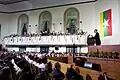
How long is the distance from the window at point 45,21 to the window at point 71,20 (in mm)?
1852

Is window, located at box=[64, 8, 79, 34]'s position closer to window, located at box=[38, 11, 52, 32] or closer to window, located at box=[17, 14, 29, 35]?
window, located at box=[38, 11, 52, 32]

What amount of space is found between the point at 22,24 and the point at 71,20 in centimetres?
635

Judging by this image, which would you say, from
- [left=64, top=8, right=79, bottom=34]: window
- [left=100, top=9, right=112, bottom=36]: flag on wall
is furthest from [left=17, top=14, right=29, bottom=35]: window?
[left=100, top=9, right=112, bottom=36]: flag on wall

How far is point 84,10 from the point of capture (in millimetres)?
20297

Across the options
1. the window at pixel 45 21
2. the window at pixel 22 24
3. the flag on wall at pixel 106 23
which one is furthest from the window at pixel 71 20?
the window at pixel 22 24

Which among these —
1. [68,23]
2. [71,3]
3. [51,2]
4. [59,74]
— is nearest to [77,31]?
[68,23]

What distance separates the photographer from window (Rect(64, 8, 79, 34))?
67.7ft

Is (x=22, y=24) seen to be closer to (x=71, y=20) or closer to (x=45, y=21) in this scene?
(x=45, y=21)

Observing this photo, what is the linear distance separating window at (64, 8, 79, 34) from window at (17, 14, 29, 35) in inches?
198

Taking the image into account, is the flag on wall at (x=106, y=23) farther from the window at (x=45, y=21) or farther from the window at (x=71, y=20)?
the window at (x=45, y=21)

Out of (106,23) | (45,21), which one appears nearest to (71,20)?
(45,21)

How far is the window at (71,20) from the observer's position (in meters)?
20.6

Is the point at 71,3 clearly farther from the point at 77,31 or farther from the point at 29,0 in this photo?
the point at 29,0

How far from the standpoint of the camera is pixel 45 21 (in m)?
22.5
